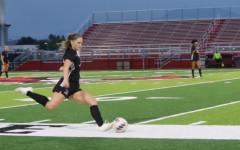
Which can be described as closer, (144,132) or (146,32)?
(144,132)

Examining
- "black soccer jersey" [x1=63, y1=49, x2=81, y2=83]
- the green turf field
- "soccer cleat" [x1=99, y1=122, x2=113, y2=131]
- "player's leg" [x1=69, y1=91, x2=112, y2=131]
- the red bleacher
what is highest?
the red bleacher

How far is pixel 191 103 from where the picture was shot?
13039 millimetres

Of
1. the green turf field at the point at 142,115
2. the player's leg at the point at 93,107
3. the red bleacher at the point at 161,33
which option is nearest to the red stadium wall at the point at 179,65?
the red bleacher at the point at 161,33

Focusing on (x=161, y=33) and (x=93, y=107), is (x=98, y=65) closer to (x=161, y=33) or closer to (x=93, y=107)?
(x=161, y=33)

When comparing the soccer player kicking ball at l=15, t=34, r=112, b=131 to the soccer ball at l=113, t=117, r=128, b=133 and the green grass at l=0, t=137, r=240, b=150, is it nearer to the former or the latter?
the soccer ball at l=113, t=117, r=128, b=133

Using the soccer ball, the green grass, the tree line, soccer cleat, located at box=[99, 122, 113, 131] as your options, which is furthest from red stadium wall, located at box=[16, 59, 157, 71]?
the tree line

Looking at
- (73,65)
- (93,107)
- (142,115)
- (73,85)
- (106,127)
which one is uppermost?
(73,65)

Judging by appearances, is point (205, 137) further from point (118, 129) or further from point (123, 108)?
A: point (123, 108)

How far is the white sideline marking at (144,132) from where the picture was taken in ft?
25.3

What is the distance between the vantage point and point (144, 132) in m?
8.13

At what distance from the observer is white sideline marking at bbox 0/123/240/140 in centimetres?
772

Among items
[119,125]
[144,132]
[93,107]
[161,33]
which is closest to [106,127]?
[119,125]

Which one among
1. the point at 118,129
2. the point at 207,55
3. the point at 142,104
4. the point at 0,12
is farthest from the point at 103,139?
the point at 0,12

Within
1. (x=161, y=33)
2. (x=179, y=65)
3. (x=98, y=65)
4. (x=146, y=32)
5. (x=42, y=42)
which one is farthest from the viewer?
(x=42, y=42)
